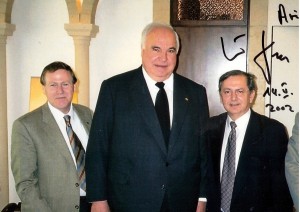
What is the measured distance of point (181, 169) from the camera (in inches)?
75.8

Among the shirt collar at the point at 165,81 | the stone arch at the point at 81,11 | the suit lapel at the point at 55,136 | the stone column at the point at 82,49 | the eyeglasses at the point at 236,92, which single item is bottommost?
the suit lapel at the point at 55,136

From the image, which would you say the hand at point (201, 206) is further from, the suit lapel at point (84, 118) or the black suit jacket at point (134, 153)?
the suit lapel at point (84, 118)

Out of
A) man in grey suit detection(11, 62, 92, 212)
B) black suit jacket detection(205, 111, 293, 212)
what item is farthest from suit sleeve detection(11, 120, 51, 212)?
black suit jacket detection(205, 111, 293, 212)

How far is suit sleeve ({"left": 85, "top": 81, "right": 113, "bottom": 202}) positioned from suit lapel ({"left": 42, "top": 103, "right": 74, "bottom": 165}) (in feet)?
0.57

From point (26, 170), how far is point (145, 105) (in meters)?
0.77

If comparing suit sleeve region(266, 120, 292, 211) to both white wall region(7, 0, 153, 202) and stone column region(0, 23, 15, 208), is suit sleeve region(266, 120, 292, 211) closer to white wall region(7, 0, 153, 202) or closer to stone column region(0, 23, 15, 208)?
white wall region(7, 0, 153, 202)

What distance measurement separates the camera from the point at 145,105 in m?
1.91

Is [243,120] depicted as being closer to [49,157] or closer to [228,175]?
[228,175]

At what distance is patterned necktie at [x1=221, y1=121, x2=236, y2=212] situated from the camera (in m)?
1.96

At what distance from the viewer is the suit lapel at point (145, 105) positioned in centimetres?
187

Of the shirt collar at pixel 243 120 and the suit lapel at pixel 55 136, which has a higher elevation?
the shirt collar at pixel 243 120

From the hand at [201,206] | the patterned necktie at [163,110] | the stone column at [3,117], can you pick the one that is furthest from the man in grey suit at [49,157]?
the stone column at [3,117]

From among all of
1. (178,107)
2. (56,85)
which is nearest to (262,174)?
(178,107)

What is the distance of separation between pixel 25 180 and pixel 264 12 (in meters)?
2.95
